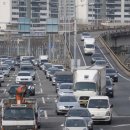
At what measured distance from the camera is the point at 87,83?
5488 cm

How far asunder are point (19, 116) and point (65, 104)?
1238 centimetres

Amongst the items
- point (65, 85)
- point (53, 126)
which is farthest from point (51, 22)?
point (53, 126)

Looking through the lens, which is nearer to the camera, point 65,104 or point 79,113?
point 79,113

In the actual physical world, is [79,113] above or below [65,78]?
above

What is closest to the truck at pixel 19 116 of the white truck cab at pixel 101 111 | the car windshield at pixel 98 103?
the white truck cab at pixel 101 111

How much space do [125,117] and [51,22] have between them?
166 feet

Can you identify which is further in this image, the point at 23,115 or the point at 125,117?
the point at 125,117

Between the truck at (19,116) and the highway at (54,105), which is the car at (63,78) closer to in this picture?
the highway at (54,105)

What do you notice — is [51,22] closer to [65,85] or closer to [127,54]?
[65,85]

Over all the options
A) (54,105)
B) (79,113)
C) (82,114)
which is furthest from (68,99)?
(82,114)

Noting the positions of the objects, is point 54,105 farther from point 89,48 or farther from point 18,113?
point 89,48

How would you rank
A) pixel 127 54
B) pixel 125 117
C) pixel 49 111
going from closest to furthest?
1. pixel 125 117
2. pixel 49 111
3. pixel 127 54

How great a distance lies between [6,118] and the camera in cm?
3762

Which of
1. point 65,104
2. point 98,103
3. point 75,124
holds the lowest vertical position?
point 65,104
